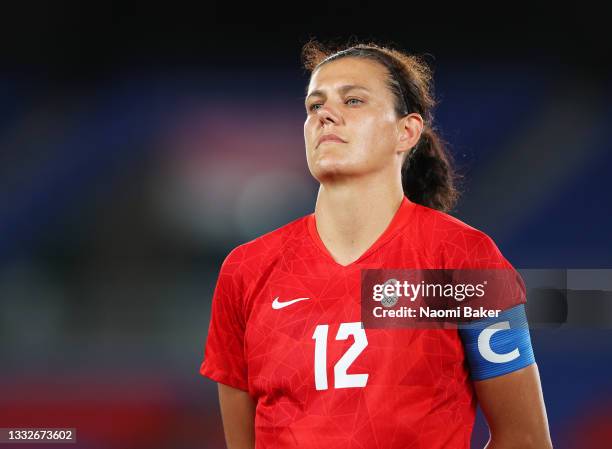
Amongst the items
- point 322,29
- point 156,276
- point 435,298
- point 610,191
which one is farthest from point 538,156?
point 435,298

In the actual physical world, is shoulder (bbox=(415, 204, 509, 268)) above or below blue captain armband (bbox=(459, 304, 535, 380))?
above

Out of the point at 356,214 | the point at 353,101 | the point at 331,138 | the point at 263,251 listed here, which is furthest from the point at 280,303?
the point at 353,101

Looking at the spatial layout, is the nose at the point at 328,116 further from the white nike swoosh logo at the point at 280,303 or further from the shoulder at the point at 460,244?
the white nike swoosh logo at the point at 280,303

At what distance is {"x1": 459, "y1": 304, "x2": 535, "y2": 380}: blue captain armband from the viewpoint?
1459 millimetres

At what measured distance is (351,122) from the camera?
5.23 feet

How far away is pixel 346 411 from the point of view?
4.65ft

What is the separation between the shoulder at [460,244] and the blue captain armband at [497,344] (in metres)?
0.12

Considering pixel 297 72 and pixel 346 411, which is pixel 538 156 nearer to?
pixel 297 72

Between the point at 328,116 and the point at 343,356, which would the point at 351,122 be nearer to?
the point at 328,116

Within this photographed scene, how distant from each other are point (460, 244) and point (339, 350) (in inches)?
13.8

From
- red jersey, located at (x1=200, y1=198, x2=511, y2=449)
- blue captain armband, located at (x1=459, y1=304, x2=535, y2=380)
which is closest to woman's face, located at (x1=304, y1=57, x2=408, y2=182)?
red jersey, located at (x1=200, y1=198, x2=511, y2=449)

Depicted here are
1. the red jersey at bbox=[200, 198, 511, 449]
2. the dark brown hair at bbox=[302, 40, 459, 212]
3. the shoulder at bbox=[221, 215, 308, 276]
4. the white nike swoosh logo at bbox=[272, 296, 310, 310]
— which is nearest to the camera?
the red jersey at bbox=[200, 198, 511, 449]

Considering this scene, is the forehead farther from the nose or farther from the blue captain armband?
the blue captain armband

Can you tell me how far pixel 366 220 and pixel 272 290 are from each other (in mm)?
271
